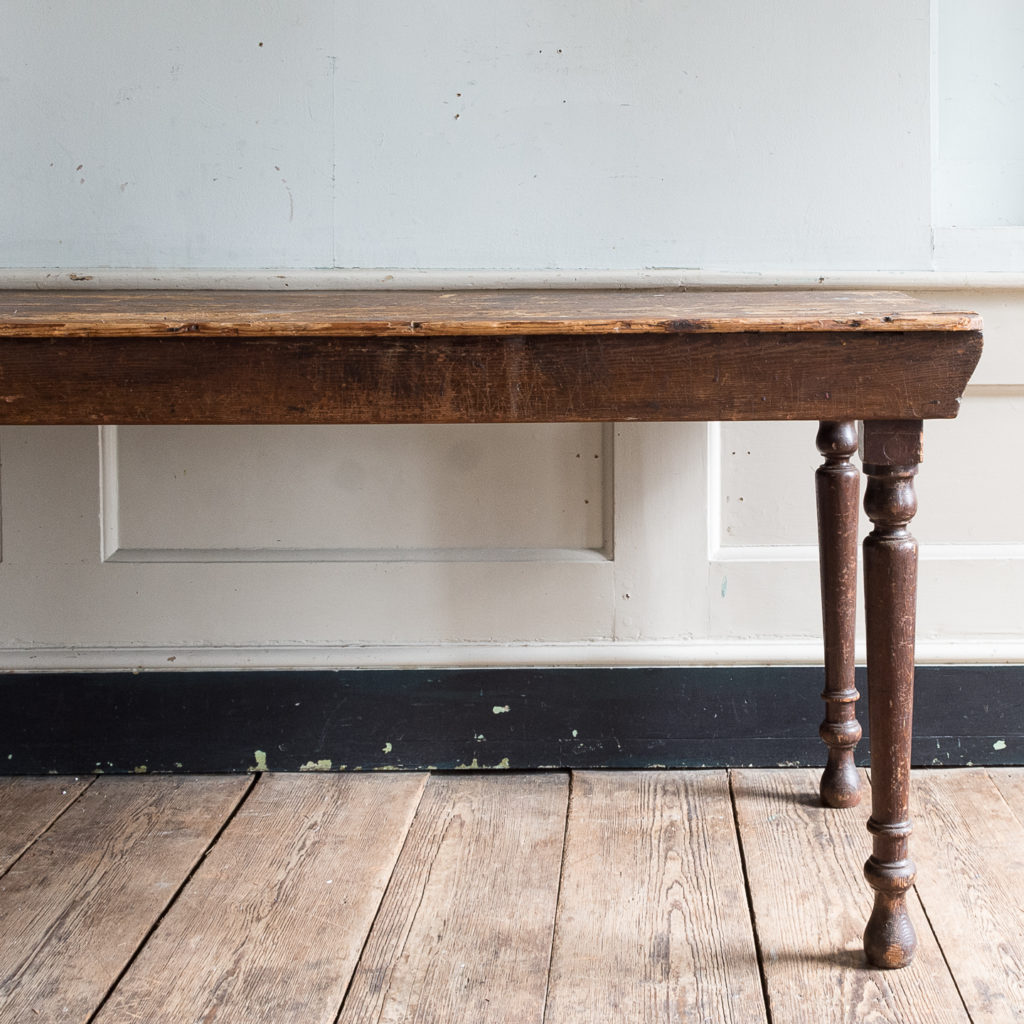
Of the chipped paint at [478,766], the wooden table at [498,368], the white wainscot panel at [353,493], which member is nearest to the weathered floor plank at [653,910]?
Answer: the chipped paint at [478,766]

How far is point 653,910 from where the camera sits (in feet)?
3.88

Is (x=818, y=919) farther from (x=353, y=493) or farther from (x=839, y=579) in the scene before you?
(x=353, y=493)

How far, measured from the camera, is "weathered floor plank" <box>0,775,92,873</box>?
4.51 ft

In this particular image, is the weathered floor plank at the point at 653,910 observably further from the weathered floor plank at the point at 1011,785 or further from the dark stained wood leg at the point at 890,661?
the weathered floor plank at the point at 1011,785

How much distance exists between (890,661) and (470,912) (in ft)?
1.74

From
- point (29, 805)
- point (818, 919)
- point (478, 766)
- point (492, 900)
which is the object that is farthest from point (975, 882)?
point (29, 805)

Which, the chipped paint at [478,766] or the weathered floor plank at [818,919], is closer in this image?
the weathered floor plank at [818,919]

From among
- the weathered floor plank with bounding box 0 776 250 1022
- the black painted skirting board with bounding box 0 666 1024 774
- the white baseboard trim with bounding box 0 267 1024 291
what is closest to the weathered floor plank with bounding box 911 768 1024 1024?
the black painted skirting board with bounding box 0 666 1024 774

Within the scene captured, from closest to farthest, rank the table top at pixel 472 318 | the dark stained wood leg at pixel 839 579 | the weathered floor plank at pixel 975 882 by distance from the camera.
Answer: the table top at pixel 472 318, the weathered floor plank at pixel 975 882, the dark stained wood leg at pixel 839 579

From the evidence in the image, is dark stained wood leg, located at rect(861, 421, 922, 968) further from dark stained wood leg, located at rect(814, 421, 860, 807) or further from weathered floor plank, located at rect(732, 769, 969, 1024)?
dark stained wood leg, located at rect(814, 421, 860, 807)

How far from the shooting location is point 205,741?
5.25 feet

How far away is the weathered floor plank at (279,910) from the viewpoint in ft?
3.35

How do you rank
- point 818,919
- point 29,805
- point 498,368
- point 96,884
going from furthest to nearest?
point 29,805
point 96,884
point 818,919
point 498,368

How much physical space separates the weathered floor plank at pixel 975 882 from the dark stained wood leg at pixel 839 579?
5.4 inches
